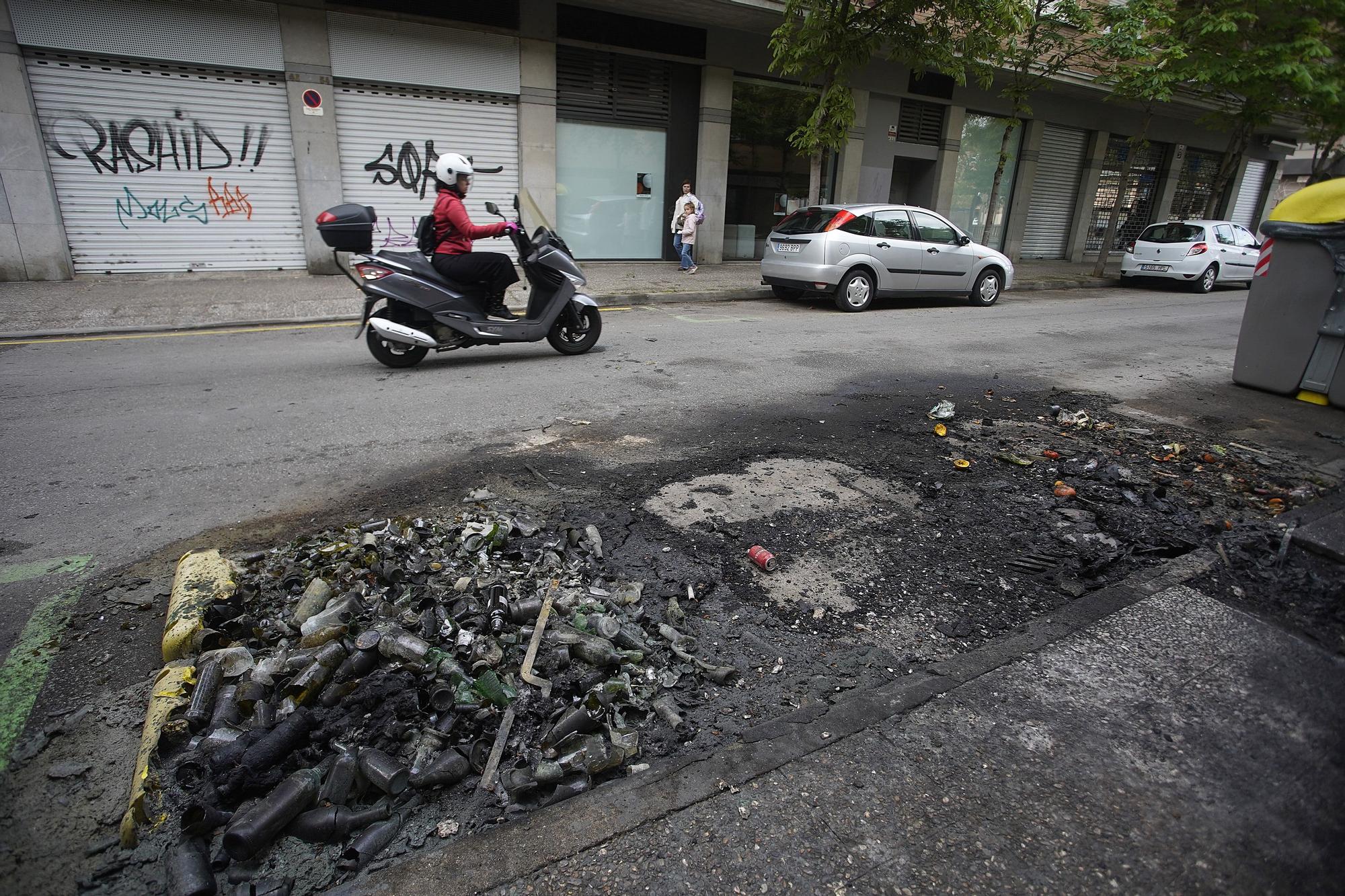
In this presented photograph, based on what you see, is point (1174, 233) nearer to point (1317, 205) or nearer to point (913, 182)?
point (913, 182)

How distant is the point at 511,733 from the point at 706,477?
7.79ft

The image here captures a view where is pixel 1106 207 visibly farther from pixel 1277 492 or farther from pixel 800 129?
pixel 1277 492

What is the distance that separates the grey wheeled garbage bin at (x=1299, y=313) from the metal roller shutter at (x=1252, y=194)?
29617 mm

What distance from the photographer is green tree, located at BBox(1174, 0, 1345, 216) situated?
15203mm

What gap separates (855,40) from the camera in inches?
536

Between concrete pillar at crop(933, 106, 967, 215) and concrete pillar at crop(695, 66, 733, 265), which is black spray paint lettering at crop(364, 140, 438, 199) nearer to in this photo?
concrete pillar at crop(695, 66, 733, 265)

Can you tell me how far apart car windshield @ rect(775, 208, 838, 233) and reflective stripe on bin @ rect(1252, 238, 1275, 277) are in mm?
5887

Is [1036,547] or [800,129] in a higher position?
[800,129]

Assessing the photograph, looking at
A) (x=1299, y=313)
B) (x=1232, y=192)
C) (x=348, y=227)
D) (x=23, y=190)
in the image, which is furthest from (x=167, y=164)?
(x=1232, y=192)

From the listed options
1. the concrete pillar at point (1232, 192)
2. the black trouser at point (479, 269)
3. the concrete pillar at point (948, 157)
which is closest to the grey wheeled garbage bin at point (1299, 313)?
the black trouser at point (479, 269)

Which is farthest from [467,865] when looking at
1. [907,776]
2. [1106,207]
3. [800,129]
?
[1106,207]

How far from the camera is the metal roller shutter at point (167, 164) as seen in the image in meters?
11.6

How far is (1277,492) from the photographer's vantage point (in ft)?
15.4

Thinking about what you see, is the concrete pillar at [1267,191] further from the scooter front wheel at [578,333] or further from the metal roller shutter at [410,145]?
the scooter front wheel at [578,333]
